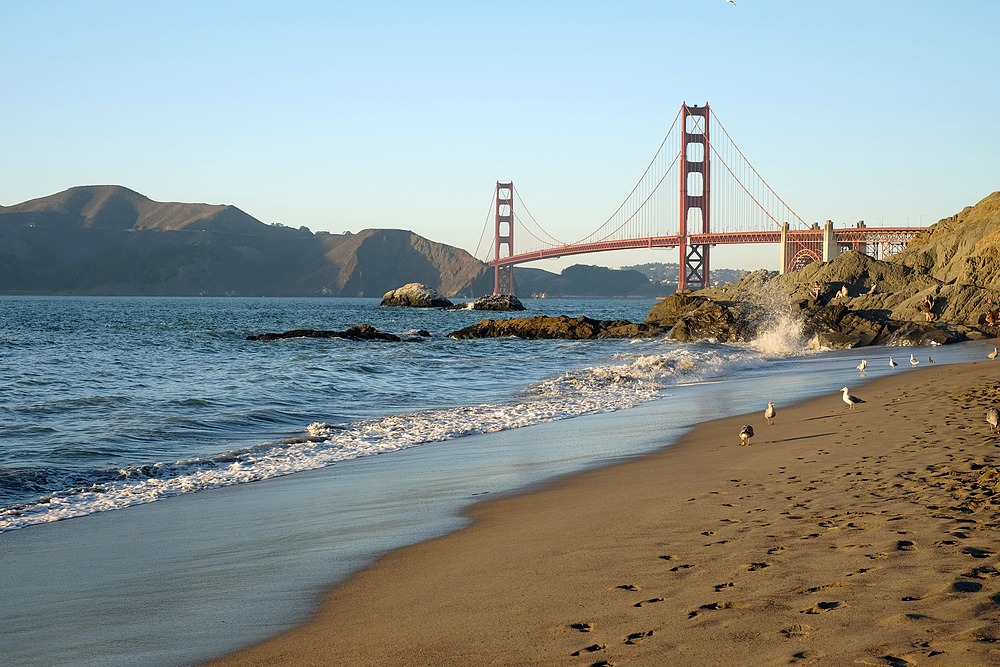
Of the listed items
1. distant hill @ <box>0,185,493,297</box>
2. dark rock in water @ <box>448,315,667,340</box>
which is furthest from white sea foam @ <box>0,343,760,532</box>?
distant hill @ <box>0,185,493,297</box>

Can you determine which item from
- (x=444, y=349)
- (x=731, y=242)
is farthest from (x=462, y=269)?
(x=444, y=349)

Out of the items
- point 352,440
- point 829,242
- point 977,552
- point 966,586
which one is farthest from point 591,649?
point 829,242

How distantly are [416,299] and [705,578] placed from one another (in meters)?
68.7

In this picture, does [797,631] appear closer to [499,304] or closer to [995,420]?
[995,420]

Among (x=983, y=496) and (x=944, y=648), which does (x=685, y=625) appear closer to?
(x=944, y=648)

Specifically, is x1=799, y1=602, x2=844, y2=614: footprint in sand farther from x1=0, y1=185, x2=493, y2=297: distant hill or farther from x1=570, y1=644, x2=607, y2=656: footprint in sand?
x1=0, y1=185, x2=493, y2=297: distant hill

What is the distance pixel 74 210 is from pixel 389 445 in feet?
689

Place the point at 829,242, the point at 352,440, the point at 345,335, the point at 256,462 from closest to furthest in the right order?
the point at 256,462 < the point at 352,440 < the point at 345,335 < the point at 829,242

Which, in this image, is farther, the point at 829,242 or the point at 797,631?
the point at 829,242

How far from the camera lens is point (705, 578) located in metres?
2.81

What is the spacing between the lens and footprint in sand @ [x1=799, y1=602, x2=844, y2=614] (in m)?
2.40

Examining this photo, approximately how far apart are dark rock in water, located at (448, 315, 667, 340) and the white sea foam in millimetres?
12218

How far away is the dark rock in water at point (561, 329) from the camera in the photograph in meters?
26.2

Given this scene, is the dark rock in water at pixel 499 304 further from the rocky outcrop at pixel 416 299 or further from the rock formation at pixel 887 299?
the rock formation at pixel 887 299
